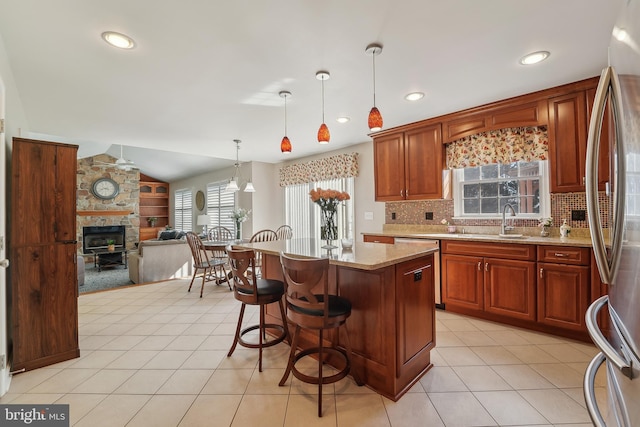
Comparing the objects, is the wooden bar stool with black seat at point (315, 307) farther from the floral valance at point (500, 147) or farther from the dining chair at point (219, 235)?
the dining chair at point (219, 235)

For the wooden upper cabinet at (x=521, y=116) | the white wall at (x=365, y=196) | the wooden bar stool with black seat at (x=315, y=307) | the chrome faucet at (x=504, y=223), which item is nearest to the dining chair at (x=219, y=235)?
the white wall at (x=365, y=196)

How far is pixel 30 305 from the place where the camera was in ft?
7.08

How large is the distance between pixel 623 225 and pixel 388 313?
124cm

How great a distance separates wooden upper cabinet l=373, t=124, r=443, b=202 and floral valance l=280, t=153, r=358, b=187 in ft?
2.24

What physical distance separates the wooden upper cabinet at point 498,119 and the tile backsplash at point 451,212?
843 millimetres

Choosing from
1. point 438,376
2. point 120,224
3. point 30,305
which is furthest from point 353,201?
point 120,224

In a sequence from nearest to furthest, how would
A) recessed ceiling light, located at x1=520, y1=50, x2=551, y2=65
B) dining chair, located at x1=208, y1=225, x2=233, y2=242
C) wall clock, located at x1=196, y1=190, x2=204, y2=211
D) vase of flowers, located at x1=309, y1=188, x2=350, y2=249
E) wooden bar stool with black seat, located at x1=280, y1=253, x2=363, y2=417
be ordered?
wooden bar stool with black seat, located at x1=280, y1=253, x2=363, y2=417, recessed ceiling light, located at x1=520, y1=50, x2=551, y2=65, vase of flowers, located at x1=309, y1=188, x2=350, y2=249, dining chair, located at x1=208, y1=225, x2=233, y2=242, wall clock, located at x1=196, y1=190, x2=204, y2=211

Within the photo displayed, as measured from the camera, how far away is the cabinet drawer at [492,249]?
270 cm

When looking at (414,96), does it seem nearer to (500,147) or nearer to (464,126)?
(464,126)

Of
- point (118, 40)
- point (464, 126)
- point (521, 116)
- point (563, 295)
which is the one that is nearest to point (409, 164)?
point (464, 126)

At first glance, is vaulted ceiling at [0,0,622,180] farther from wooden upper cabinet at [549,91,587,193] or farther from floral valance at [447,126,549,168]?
floral valance at [447,126,549,168]

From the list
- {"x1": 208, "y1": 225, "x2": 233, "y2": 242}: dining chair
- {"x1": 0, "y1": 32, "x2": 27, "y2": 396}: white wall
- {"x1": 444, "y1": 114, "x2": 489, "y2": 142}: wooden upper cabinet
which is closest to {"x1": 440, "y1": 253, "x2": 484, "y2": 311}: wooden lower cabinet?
{"x1": 444, "y1": 114, "x2": 489, "y2": 142}: wooden upper cabinet

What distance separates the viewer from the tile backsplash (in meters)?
2.85

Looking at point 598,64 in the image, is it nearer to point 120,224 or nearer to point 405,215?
point 405,215
